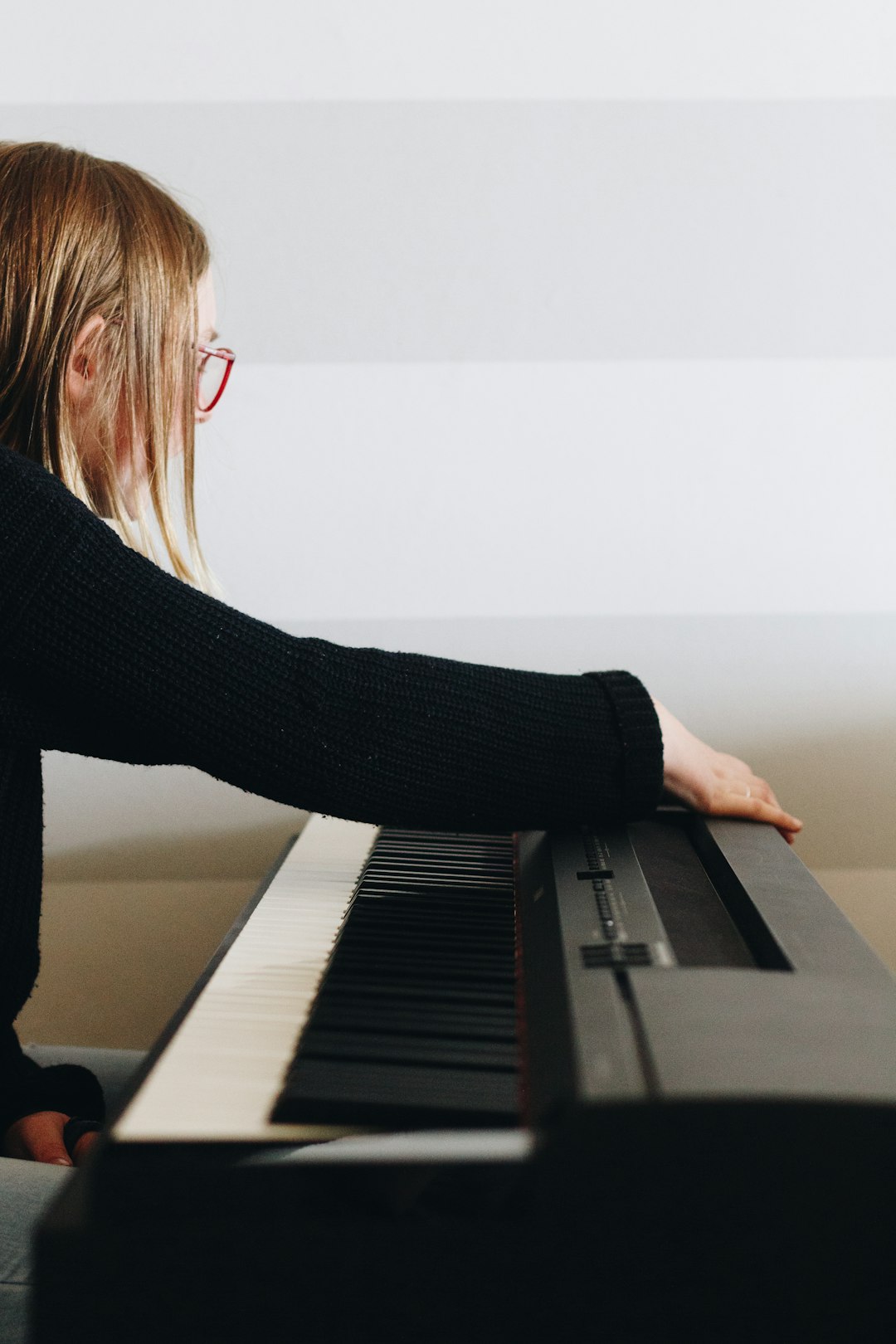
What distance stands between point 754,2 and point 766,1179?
1.50m

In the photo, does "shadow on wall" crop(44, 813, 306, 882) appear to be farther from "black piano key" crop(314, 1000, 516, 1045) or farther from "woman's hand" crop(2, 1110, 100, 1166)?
"black piano key" crop(314, 1000, 516, 1045)

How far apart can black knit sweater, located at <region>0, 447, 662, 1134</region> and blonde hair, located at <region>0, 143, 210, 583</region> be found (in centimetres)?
20

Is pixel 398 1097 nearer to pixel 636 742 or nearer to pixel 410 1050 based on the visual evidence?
pixel 410 1050

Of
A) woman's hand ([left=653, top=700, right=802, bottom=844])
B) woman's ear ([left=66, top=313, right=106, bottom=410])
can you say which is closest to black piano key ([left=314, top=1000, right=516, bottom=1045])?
woman's hand ([left=653, top=700, right=802, bottom=844])

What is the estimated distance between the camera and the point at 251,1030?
0.64 metres

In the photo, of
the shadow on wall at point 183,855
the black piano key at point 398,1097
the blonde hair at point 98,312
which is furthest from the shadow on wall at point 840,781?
the black piano key at point 398,1097

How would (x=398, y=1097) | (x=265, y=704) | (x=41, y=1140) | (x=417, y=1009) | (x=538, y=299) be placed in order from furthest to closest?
(x=538, y=299)
(x=41, y=1140)
(x=265, y=704)
(x=417, y=1009)
(x=398, y=1097)

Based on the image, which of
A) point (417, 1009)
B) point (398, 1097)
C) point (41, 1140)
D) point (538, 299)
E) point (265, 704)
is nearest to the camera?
point (398, 1097)

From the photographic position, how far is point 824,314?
1475 millimetres

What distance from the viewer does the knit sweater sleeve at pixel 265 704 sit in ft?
2.46

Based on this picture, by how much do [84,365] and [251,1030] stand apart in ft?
2.02

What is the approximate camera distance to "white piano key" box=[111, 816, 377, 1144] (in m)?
0.53

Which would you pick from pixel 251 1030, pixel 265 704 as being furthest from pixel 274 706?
pixel 251 1030

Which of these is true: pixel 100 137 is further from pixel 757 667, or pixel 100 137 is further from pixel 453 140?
pixel 757 667
